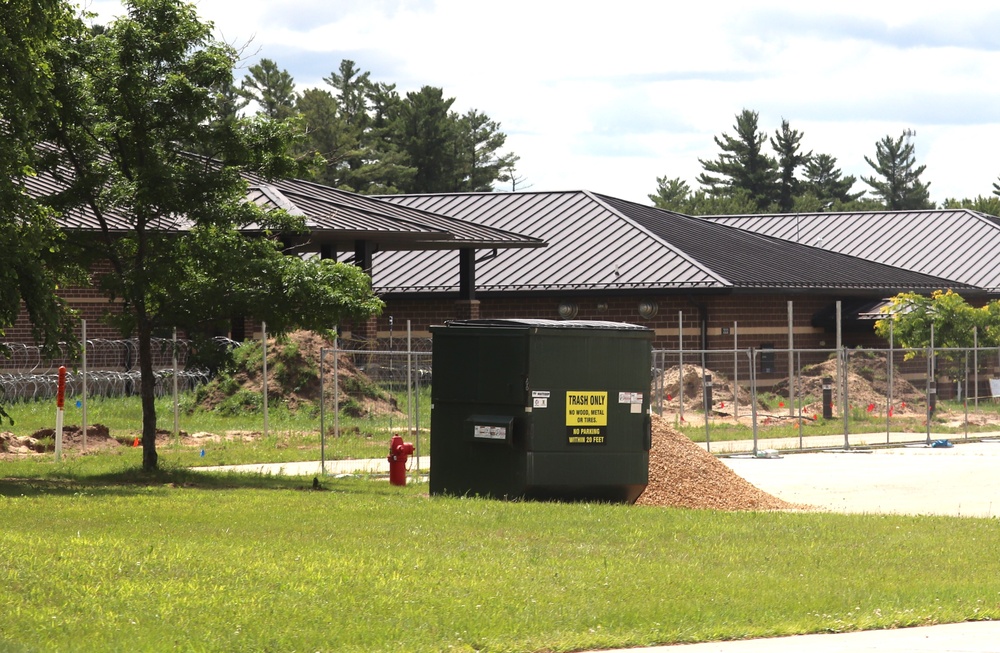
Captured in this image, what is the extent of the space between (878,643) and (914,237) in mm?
52743

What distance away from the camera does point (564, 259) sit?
47.3 m

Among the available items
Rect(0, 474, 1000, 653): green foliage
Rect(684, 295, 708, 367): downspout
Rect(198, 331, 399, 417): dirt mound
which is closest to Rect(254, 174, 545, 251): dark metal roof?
Rect(198, 331, 399, 417): dirt mound

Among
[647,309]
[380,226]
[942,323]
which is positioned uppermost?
[380,226]

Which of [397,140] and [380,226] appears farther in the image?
[397,140]

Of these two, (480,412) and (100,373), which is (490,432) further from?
(100,373)

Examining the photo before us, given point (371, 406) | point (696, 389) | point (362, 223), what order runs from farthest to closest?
1. point (696, 389)
2. point (362, 223)
3. point (371, 406)

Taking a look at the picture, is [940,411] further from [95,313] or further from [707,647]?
[707,647]

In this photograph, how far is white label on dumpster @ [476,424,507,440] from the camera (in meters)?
16.9

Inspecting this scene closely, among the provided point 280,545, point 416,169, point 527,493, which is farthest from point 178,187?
point 416,169

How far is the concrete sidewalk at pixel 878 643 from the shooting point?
9070mm

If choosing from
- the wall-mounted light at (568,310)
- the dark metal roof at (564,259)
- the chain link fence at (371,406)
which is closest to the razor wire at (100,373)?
the chain link fence at (371,406)

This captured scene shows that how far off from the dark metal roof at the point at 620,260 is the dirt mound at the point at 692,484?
23.1 meters

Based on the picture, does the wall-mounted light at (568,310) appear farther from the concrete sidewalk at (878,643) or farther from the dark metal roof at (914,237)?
the concrete sidewalk at (878,643)

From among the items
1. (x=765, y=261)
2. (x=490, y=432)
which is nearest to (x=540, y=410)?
(x=490, y=432)
